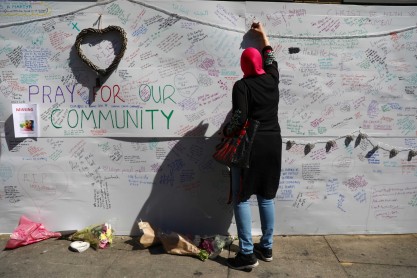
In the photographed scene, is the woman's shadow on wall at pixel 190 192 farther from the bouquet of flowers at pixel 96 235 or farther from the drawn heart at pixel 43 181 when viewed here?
the drawn heart at pixel 43 181

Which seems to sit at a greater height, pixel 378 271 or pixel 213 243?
pixel 213 243

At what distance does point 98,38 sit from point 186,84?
0.97 metres

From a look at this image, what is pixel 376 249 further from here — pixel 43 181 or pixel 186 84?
pixel 43 181

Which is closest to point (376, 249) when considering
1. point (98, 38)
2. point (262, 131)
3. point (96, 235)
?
point (262, 131)

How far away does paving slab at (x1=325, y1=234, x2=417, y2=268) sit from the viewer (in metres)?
3.57

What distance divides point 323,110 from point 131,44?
2030mm

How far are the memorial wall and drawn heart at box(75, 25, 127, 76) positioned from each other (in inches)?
0.5

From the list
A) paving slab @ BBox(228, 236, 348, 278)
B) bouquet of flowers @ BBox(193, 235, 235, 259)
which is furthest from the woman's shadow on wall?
paving slab @ BBox(228, 236, 348, 278)

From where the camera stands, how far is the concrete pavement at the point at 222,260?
335 cm

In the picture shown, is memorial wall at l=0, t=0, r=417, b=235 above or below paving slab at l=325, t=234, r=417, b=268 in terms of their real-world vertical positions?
above

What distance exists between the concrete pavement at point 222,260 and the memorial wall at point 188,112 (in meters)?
0.22

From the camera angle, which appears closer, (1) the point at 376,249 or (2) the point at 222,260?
(2) the point at 222,260

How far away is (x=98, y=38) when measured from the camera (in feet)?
12.3

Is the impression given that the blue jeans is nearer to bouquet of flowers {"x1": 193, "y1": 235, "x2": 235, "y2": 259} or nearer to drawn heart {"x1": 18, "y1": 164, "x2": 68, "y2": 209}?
bouquet of flowers {"x1": 193, "y1": 235, "x2": 235, "y2": 259}
